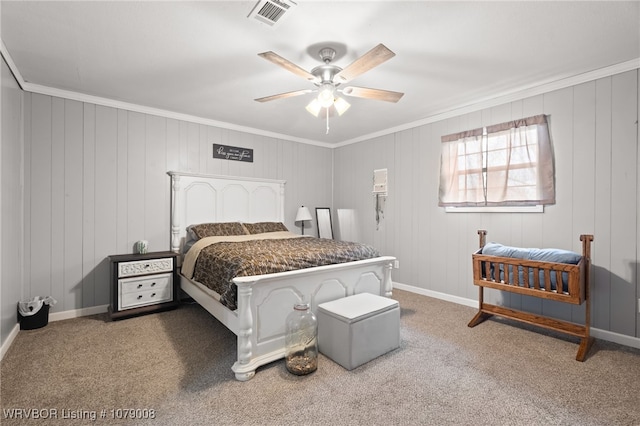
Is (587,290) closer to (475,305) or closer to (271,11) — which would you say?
(475,305)

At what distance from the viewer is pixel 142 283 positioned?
3256mm

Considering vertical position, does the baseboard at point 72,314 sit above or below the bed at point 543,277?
below

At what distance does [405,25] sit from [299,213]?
325 cm

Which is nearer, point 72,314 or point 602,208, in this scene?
point 602,208

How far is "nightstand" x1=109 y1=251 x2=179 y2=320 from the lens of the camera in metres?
3.11

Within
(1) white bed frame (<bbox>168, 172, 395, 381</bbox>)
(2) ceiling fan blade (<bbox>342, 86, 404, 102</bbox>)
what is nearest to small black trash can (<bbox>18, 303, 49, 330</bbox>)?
(1) white bed frame (<bbox>168, 172, 395, 381</bbox>)

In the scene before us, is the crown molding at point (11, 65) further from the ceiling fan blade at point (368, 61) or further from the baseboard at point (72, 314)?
the ceiling fan blade at point (368, 61)

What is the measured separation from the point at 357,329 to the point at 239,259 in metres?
1.02

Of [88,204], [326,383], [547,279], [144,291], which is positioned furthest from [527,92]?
[88,204]

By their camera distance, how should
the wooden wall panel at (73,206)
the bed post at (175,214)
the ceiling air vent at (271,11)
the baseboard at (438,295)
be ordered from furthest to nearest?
the bed post at (175,214)
the baseboard at (438,295)
the wooden wall panel at (73,206)
the ceiling air vent at (271,11)

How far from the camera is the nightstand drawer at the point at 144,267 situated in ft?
10.3

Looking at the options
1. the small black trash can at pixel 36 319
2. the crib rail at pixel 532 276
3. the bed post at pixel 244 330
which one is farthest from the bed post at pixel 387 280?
the small black trash can at pixel 36 319

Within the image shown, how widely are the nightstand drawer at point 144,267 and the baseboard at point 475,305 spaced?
10.1ft

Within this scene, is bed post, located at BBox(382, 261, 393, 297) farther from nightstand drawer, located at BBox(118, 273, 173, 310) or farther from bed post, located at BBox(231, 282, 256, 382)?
nightstand drawer, located at BBox(118, 273, 173, 310)
